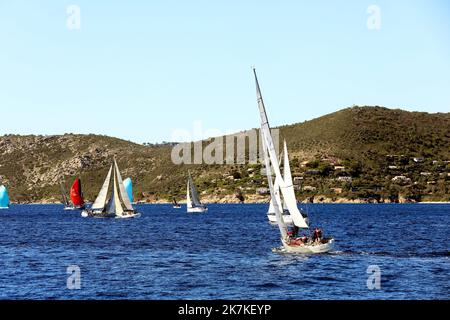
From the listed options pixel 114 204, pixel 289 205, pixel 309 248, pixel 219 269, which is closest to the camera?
pixel 219 269

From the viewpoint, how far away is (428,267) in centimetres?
4684

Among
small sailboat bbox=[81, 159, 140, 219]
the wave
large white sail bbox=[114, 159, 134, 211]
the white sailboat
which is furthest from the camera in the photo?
small sailboat bbox=[81, 159, 140, 219]

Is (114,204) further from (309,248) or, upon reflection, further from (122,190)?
(309,248)

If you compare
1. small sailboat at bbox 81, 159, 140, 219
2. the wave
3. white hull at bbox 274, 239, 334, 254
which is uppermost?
small sailboat at bbox 81, 159, 140, 219

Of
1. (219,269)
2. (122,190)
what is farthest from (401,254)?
(122,190)

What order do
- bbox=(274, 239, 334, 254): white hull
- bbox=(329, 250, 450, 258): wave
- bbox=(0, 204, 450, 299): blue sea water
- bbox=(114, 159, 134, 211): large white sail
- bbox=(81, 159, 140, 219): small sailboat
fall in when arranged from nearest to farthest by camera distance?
bbox=(0, 204, 450, 299): blue sea water, bbox=(274, 239, 334, 254): white hull, bbox=(329, 250, 450, 258): wave, bbox=(114, 159, 134, 211): large white sail, bbox=(81, 159, 140, 219): small sailboat

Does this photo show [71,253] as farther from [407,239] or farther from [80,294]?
[407,239]

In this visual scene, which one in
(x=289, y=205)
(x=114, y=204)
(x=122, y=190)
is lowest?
(x=114, y=204)

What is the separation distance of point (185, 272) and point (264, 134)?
41.4 ft

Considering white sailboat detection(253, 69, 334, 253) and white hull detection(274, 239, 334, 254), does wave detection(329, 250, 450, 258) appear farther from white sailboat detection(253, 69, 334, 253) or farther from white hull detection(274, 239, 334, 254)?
white sailboat detection(253, 69, 334, 253)

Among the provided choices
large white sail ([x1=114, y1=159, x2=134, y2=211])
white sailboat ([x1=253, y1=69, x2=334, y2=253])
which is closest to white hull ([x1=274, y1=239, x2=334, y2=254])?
white sailboat ([x1=253, y1=69, x2=334, y2=253])

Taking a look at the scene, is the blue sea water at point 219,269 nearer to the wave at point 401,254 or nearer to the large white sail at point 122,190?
the wave at point 401,254

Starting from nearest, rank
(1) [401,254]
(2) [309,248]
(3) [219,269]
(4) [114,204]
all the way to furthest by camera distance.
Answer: (3) [219,269]
(2) [309,248]
(1) [401,254]
(4) [114,204]

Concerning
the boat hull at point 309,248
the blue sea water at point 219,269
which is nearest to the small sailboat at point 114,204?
the blue sea water at point 219,269
